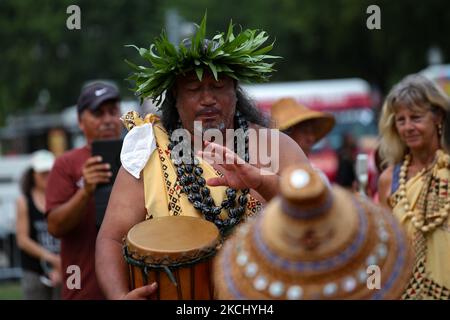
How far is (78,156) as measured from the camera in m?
5.98

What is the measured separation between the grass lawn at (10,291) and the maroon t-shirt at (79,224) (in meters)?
5.62

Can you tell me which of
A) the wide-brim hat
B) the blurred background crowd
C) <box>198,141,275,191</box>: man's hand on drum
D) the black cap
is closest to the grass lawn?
the blurred background crowd

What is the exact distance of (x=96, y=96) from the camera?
20.2 ft

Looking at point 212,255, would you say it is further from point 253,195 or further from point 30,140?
point 30,140

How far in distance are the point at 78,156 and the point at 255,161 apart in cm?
238

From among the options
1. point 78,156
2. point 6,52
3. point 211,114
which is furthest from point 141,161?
point 6,52

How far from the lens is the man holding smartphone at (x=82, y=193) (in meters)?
5.45

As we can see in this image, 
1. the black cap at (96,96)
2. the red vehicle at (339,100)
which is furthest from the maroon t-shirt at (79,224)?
the red vehicle at (339,100)

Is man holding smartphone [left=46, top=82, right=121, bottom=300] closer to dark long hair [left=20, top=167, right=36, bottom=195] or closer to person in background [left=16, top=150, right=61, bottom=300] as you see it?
person in background [left=16, top=150, right=61, bottom=300]

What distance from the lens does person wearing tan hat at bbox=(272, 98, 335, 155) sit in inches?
264

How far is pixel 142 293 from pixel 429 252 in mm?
2043

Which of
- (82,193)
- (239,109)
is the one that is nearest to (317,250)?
(239,109)

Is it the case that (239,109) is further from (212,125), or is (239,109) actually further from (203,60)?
(203,60)

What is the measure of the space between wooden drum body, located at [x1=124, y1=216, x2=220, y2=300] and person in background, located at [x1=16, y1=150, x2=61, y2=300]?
15.0 feet
